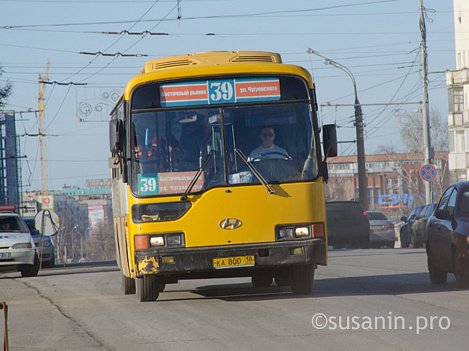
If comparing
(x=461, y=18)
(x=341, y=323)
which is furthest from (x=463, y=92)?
(x=341, y=323)

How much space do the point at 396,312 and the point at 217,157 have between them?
347cm

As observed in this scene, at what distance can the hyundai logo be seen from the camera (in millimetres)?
15148

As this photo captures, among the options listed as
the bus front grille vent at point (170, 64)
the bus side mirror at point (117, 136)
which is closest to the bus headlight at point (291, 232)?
the bus side mirror at point (117, 136)

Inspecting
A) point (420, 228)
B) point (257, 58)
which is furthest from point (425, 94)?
point (257, 58)

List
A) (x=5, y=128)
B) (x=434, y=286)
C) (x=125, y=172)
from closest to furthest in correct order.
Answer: (x=125, y=172) < (x=434, y=286) < (x=5, y=128)

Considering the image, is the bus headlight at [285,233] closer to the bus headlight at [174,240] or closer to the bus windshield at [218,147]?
the bus windshield at [218,147]

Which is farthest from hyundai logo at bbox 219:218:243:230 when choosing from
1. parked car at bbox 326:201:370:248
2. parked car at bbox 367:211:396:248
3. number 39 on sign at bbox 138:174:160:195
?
parked car at bbox 367:211:396:248

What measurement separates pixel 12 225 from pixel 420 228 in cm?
1549

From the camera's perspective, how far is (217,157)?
15.3 metres

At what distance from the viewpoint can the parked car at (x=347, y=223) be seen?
43.0m

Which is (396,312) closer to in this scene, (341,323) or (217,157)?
(341,323)

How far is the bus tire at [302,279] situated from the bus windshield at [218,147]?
153 cm

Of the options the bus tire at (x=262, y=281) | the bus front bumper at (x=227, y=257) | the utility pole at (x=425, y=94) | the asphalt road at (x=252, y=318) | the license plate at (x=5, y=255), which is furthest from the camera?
the utility pole at (x=425, y=94)

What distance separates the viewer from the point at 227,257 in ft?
49.5
